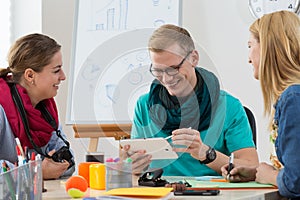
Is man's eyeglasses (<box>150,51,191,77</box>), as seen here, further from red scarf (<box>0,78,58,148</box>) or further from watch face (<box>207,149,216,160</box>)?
red scarf (<box>0,78,58,148</box>)

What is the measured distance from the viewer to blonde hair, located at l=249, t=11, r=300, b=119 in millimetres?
1760

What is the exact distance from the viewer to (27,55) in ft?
7.55

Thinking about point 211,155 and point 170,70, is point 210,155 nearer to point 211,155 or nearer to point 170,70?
point 211,155

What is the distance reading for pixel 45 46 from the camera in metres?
2.33

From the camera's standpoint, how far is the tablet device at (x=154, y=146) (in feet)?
6.02

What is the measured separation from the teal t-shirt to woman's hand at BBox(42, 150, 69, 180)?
1.24ft

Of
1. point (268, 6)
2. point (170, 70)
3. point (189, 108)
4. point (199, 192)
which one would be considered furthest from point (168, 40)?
point (268, 6)

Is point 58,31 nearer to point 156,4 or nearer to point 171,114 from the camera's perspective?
point 156,4

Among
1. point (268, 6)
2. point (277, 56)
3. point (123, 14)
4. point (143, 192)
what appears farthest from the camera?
point (268, 6)

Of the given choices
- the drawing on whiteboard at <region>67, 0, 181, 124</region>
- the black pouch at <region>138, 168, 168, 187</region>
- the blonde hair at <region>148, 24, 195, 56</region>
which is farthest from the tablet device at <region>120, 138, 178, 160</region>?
the drawing on whiteboard at <region>67, 0, 181, 124</region>

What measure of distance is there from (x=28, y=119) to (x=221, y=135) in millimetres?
768

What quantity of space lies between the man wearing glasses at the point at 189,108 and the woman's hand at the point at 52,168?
14.5 inches

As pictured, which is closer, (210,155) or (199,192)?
(199,192)

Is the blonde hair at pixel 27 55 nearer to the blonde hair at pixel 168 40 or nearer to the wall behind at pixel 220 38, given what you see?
the blonde hair at pixel 168 40
